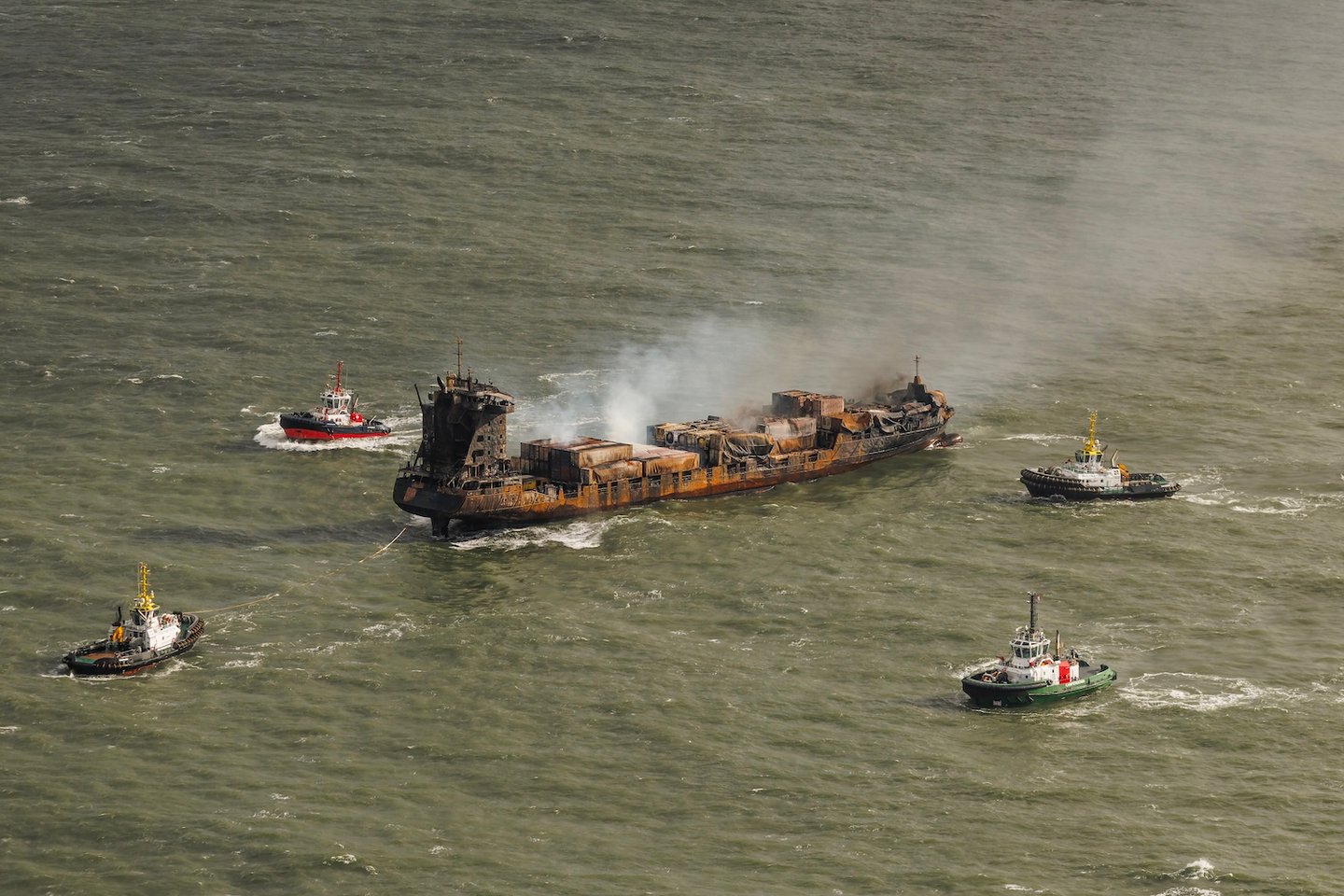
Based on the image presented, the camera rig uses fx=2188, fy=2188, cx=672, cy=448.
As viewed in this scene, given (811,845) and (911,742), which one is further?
(911,742)

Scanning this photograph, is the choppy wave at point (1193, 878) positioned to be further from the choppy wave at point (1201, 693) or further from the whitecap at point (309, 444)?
the whitecap at point (309, 444)

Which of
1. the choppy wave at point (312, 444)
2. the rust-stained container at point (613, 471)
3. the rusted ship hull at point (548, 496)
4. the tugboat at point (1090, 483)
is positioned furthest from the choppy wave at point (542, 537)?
the tugboat at point (1090, 483)

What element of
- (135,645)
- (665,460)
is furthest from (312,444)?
(135,645)

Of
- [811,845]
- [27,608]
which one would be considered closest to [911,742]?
[811,845]

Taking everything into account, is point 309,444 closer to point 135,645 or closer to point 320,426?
point 320,426

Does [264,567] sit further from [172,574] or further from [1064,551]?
[1064,551]

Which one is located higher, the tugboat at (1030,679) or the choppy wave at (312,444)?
the choppy wave at (312,444)
